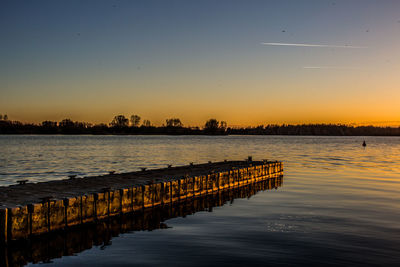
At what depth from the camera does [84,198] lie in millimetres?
19344

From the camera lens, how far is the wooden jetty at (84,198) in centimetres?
1647

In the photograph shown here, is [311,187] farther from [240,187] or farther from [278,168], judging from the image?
[278,168]

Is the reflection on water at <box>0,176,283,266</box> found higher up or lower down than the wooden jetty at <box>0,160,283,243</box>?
lower down

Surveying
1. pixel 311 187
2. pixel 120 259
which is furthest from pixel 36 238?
pixel 311 187

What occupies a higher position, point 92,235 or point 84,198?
point 84,198

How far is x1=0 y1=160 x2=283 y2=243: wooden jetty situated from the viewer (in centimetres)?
1647

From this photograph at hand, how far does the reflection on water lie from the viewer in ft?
50.8

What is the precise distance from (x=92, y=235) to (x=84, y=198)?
1.86m

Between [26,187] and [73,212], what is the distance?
587 centimetres

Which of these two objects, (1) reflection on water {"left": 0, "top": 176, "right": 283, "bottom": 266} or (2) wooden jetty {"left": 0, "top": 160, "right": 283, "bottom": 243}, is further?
(2) wooden jetty {"left": 0, "top": 160, "right": 283, "bottom": 243}

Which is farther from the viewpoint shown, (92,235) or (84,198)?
(84,198)

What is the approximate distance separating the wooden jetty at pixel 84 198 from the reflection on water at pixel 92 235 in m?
0.35

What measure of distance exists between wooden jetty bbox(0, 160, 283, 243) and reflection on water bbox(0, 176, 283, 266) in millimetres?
347

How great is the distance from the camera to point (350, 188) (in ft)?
Result: 123
